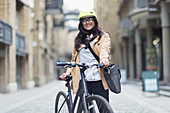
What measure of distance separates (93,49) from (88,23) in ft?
1.18

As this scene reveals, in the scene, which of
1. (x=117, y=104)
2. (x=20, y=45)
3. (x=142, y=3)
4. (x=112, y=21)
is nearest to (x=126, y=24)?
(x=142, y=3)

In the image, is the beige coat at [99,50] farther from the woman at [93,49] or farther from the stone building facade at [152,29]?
the stone building facade at [152,29]

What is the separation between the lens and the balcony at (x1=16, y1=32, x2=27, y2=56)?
70.5 feet

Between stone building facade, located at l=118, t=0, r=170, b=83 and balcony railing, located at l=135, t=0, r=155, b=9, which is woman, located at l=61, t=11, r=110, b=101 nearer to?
stone building facade, located at l=118, t=0, r=170, b=83

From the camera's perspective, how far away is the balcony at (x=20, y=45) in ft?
70.5

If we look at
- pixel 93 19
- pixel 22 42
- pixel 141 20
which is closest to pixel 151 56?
pixel 141 20

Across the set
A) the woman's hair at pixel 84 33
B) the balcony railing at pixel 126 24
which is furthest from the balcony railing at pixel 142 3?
the woman's hair at pixel 84 33

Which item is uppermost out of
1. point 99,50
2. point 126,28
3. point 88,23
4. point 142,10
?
point 142,10

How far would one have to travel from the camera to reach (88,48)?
13.6 feet

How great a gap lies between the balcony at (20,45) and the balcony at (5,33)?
8.44 ft

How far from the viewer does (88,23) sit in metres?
4.18

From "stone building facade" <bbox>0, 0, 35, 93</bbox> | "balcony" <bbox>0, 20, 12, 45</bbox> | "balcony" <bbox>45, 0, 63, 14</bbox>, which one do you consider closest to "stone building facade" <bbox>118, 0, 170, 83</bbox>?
"balcony" <bbox>45, 0, 63, 14</bbox>

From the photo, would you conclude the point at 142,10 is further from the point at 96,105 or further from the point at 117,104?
the point at 96,105

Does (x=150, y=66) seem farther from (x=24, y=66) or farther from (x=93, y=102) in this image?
(x=93, y=102)
